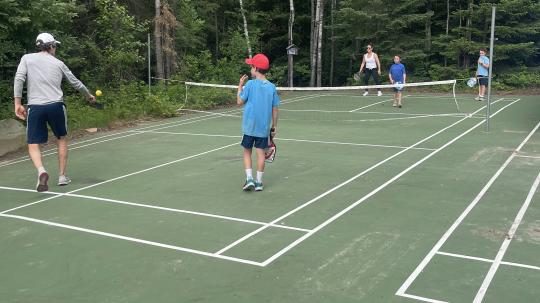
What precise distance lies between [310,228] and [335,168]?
308 centimetres

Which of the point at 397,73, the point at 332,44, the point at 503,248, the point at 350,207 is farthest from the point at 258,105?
the point at 332,44

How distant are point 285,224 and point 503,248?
2062mm

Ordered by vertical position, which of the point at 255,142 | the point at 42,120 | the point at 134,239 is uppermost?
the point at 42,120

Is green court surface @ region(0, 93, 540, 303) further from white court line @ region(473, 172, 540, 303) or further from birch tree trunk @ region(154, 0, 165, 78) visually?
birch tree trunk @ region(154, 0, 165, 78)

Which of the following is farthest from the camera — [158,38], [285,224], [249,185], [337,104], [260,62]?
[158,38]

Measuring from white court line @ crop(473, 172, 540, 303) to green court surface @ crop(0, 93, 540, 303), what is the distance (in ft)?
0.06

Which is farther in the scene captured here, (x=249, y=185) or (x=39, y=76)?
(x=39, y=76)

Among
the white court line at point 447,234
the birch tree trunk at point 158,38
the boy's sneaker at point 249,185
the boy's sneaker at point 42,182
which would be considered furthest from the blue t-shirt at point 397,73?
the boy's sneaker at point 42,182

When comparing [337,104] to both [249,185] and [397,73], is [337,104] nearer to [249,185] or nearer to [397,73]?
[397,73]

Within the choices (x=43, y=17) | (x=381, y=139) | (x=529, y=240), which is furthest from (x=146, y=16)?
(x=529, y=240)

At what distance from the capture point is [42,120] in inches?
287

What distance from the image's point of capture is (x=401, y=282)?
422 cm

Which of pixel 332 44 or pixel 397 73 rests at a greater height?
pixel 332 44

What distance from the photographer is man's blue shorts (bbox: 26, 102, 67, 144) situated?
7.22m
